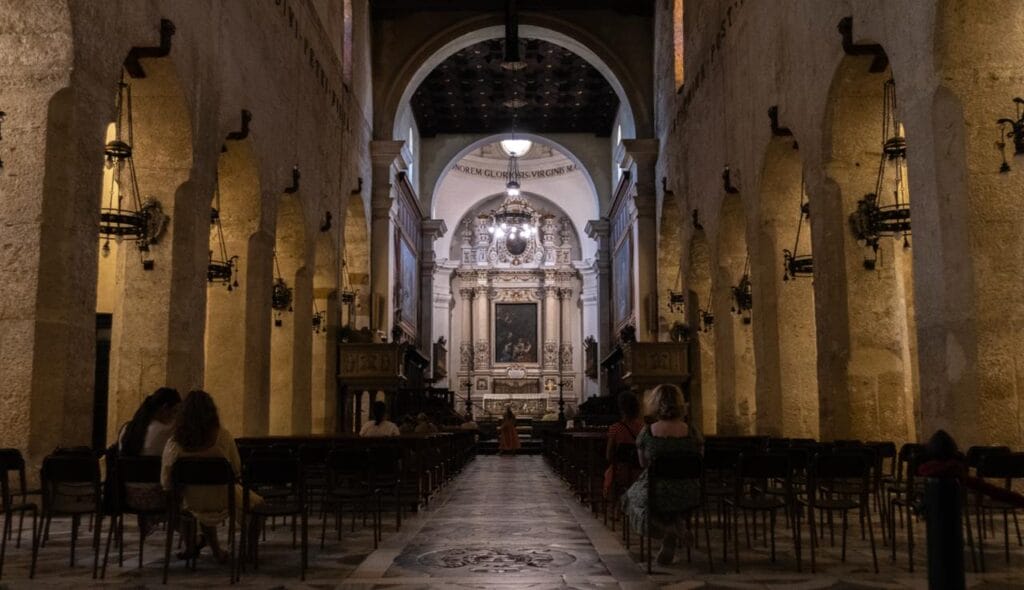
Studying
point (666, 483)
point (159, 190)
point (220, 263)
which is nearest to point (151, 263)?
point (159, 190)

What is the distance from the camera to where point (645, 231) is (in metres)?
23.7

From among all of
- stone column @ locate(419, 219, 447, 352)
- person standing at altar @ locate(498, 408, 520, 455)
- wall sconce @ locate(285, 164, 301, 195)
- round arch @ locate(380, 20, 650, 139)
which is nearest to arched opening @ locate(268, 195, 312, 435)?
wall sconce @ locate(285, 164, 301, 195)

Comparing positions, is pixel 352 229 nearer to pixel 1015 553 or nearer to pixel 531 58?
pixel 531 58

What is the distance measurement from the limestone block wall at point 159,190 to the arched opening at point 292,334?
0.04 metres

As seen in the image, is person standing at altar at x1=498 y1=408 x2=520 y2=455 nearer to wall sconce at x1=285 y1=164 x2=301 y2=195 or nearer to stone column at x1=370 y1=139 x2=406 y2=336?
stone column at x1=370 y1=139 x2=406 y2=336

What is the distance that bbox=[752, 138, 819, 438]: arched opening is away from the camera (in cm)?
1359

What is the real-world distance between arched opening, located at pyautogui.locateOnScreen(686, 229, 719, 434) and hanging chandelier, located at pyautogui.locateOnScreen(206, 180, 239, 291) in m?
9.24

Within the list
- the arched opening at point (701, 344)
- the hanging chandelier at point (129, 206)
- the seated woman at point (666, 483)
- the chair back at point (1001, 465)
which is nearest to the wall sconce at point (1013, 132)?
the chair back at point (1001, 465)

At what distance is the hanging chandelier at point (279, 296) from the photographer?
54.3 ft

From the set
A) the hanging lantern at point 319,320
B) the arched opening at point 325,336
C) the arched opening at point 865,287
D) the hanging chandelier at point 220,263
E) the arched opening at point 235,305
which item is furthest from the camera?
the hanging lantern at point 319,320

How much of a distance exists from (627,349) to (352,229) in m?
7.87

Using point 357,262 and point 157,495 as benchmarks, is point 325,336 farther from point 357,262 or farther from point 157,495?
point 157,495

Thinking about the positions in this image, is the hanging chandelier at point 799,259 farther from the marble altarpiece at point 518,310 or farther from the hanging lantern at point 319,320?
the marble altarpiece at point 518,310

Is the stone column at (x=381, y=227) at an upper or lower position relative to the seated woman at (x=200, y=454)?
upper
